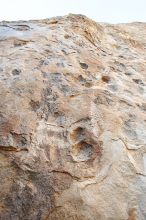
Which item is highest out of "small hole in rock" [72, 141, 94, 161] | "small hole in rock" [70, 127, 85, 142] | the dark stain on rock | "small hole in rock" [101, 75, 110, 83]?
the dark stain on rock

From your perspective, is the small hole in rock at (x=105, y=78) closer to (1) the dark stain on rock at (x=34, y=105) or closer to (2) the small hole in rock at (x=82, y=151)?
(1) the dark stain on rock at (x=34, y=105)

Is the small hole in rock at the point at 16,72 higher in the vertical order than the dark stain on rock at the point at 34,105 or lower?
higher

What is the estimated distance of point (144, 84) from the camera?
182 inches

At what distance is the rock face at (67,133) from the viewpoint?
3.35m

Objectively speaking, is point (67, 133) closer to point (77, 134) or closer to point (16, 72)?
point (77, 134)

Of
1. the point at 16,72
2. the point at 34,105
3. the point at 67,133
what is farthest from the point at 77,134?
the point at 16,72

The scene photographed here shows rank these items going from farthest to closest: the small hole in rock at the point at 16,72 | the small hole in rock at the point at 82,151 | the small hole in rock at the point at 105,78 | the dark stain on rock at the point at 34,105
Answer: the small hole in rock at the point at 105,78, the small hole in rock at the point at 16,72, the dark stain on rock at the point at 34,105, the small hole in rock at the point at 82,151

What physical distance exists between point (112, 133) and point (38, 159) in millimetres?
725

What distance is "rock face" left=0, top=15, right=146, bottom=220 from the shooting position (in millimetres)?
3354

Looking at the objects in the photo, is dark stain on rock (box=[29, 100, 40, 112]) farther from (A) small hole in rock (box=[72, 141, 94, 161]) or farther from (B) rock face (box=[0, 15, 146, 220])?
(A) small hole in rock (box=[72, 141, 94, 161])

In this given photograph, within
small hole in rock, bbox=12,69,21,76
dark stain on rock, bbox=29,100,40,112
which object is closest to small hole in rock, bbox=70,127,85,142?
dark stain on rock, bbox=29,100,40,112

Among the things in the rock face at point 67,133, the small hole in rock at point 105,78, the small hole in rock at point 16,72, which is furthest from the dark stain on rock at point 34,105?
the small hole in rock at point 105,78

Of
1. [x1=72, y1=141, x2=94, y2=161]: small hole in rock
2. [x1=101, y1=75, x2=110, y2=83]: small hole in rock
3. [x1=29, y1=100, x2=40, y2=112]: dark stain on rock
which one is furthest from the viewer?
[x1=101, y1=75, x2=110, y2=83]: small hole in rock

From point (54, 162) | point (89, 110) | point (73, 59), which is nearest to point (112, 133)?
point (89, 110)
